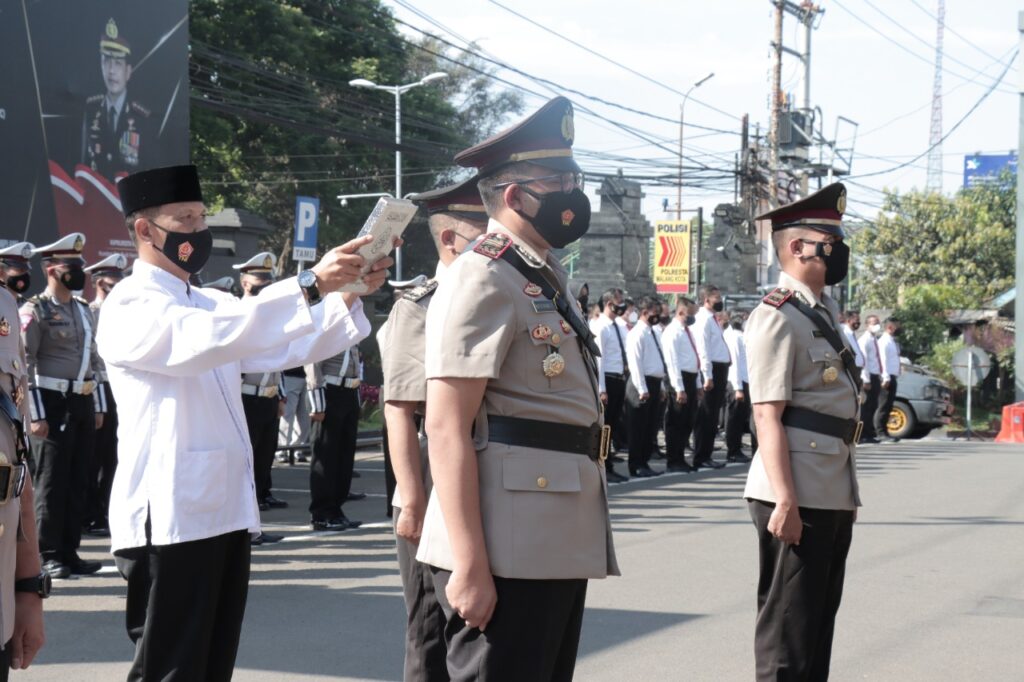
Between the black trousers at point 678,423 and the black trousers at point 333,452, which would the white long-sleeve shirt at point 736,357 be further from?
the black trousers at point 333,452

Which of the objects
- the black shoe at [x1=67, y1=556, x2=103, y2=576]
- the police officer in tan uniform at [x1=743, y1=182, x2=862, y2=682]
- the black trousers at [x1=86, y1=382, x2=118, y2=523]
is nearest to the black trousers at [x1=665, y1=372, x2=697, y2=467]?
the black trousers at [x1=86, y1=382, x2=118, y2=523]

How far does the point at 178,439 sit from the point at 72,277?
5.87 metres

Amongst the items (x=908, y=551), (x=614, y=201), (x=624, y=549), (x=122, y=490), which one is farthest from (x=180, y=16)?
Result: (x=614, y=201)

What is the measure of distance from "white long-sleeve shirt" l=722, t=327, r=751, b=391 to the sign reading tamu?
1724 centimetres

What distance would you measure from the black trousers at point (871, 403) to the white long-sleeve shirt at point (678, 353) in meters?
6.99

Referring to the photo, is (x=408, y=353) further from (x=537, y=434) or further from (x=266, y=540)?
(x=266, y=540)

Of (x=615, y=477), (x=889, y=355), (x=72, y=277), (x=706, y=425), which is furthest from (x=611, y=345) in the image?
(x=889, y=355)

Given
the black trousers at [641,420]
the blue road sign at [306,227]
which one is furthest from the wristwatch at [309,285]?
the blue road sign at [306,227]

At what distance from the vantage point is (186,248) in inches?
163

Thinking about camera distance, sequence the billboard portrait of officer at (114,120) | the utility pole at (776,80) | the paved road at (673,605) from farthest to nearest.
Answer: the utility pole at (776,80) < the billboard portrait of officer at (114,120) < the paved road at (673,605)

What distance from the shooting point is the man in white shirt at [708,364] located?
17.2 metres

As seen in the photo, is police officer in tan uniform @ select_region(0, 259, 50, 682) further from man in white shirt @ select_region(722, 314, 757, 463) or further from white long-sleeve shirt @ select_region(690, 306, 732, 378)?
man in white shirt @ select_region(722, 314, 757, 463)

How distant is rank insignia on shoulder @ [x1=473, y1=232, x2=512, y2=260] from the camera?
337cm

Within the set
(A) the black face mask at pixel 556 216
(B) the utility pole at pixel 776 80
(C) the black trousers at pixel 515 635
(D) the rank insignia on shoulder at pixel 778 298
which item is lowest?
(C) the black trousers at pixel 515 635
